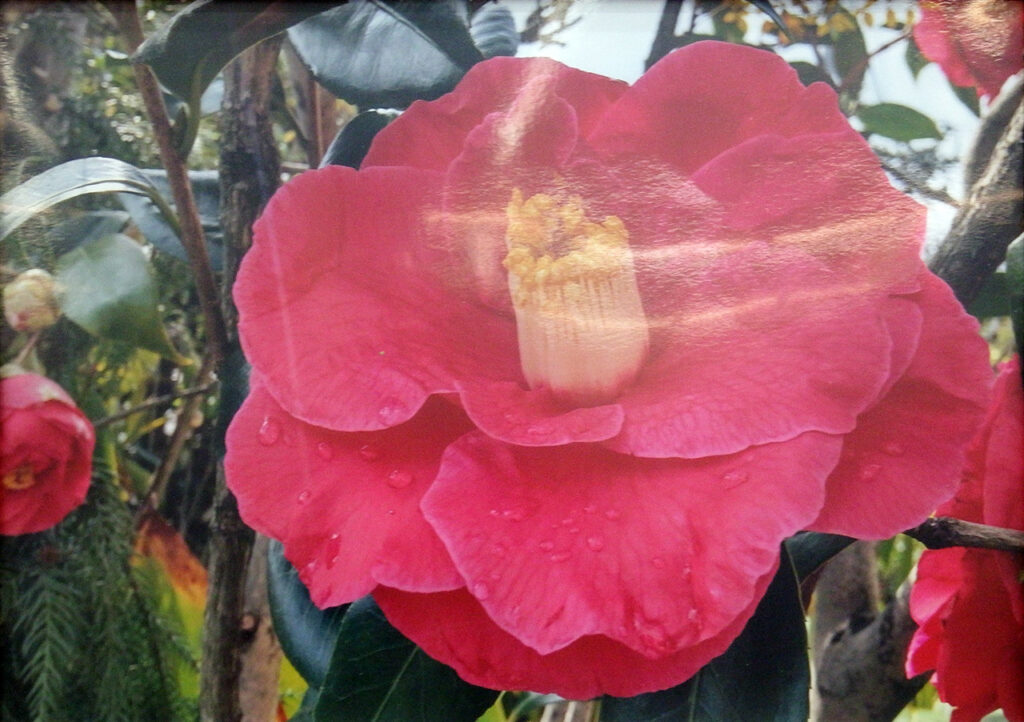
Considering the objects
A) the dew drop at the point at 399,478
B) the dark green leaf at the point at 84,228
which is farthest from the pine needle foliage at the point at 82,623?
the dew drop at the point at 399,478

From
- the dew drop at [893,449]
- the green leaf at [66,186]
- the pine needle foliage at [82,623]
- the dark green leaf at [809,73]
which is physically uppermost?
the dark green leaf at [809,73]

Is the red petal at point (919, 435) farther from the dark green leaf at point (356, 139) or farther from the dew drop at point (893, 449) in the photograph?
the dark green leaf at point (356, 139)

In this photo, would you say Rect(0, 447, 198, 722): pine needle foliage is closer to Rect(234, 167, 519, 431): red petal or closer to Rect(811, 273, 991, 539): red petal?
Rect(234, 167, 519, 431): red petal

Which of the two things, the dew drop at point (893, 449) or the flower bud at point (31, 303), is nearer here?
the dew drop at point (893, 449)

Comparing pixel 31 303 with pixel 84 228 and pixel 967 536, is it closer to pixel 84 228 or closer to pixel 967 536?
pixel 84 228

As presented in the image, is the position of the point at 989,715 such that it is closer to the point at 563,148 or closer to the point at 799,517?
the point at 799,517

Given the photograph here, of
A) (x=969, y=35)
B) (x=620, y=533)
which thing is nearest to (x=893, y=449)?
(x=620, y=533)

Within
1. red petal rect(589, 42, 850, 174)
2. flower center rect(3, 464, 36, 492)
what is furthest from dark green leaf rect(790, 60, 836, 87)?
flower center rect(3, 464, 36, 492)

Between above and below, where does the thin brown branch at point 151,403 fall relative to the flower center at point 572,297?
below
